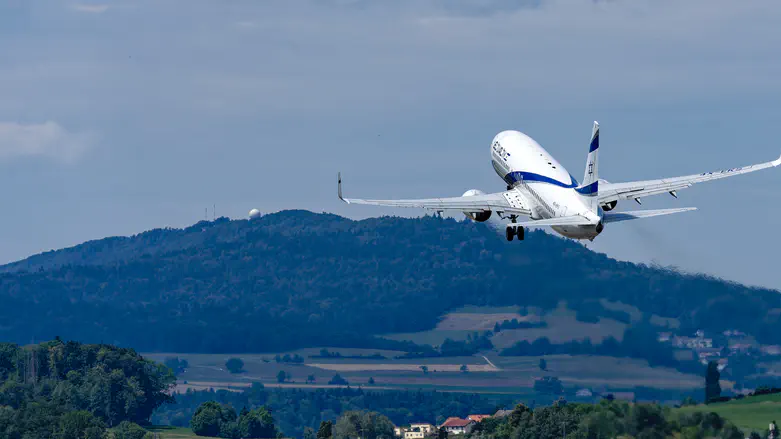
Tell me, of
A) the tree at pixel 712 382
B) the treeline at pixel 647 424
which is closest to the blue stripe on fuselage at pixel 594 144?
the treeline at pixel 647 424

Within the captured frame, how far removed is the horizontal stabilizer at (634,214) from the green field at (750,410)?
3017 centimetres

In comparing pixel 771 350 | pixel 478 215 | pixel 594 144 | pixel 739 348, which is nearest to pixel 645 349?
pixel 739 348

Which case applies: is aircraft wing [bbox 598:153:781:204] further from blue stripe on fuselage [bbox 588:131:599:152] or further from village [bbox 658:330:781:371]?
village [bbox 658:330:781:371]

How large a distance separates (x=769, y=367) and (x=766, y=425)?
14583 mm

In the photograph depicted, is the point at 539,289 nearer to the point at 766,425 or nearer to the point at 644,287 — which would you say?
the point at 644,287

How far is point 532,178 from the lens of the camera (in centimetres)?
11481

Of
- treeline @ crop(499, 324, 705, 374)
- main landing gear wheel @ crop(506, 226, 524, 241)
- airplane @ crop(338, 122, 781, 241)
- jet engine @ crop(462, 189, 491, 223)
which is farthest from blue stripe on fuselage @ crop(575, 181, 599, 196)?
treeline @ crop(499, 324, 705, 374)

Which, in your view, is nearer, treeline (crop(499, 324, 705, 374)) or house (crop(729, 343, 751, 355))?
house (crop(729, 343, 751, 355))

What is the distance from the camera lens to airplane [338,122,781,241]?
339 ft

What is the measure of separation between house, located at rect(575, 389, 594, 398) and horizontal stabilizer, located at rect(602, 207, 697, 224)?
71813mm

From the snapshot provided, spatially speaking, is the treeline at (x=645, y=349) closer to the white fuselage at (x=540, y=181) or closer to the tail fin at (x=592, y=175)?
the white fuselage at (x=540, y=181)

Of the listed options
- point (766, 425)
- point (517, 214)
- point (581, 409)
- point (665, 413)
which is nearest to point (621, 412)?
point (665, 413)

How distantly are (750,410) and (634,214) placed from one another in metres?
51.1

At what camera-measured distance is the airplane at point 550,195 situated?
103 meters
